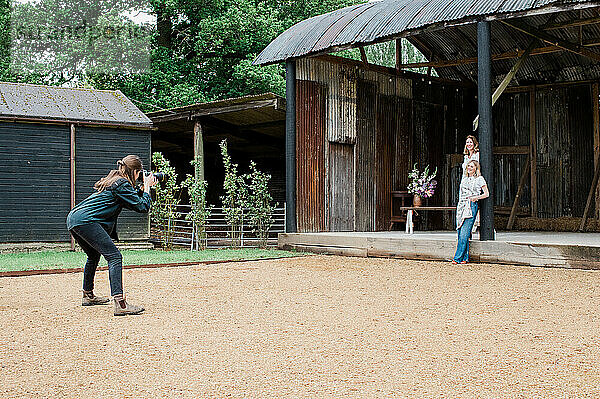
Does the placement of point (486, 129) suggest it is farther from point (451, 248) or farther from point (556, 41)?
point (556, 41)

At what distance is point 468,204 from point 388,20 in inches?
141

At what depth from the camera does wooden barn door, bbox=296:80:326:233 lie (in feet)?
42.5

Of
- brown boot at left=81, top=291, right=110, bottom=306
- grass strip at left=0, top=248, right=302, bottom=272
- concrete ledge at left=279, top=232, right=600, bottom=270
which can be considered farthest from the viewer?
grass strip at left=0, top=248, right=302, bottom=272

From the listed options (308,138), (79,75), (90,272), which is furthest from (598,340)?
(79,75)

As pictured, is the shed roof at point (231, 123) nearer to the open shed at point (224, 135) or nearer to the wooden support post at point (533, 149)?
the open shed at point (224, 135)

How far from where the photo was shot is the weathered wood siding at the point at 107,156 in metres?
14.2

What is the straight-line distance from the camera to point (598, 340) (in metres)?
4.58

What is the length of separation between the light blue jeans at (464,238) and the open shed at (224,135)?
5158mm

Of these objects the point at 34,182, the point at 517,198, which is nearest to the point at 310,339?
the point at 34,182

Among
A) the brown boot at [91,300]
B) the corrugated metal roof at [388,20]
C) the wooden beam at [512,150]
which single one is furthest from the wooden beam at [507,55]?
the brown boot at [91,300]

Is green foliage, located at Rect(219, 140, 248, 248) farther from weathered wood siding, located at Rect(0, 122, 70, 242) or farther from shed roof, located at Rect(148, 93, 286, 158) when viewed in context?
weathered wood siding, located at Rect(0, 122, 70, 242)

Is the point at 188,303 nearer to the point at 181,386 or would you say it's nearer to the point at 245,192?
the point at 181,386

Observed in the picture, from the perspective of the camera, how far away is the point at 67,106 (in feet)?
47.6

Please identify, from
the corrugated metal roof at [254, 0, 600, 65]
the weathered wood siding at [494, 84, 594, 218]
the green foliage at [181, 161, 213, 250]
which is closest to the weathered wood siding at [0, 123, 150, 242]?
the green foliage at [181, 161, 213, 250]
